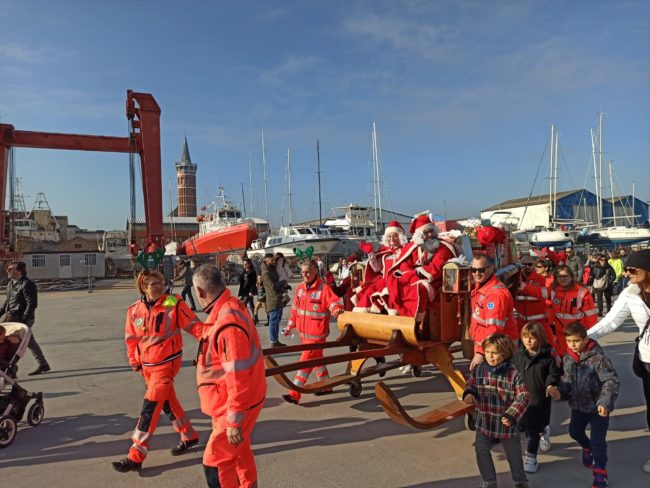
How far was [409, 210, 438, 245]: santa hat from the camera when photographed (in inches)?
220

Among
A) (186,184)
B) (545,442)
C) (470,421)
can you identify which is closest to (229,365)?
(470,421)

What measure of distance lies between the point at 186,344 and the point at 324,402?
178 inches

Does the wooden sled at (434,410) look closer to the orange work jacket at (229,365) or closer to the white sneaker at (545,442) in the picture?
the white sneaker at (545,442)

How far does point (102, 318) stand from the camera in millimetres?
13406

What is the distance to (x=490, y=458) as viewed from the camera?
3.32 metres

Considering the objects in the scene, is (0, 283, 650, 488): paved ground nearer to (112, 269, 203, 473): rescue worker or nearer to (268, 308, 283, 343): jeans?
(112, 269, 203, 473): rescue worker

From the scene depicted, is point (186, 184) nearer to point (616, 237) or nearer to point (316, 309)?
point (616, 237)

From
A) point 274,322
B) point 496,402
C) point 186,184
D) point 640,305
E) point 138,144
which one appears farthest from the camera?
point 186,184

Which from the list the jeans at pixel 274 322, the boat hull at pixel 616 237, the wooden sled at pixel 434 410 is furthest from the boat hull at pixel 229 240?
the wooden sled at pixel 434 410

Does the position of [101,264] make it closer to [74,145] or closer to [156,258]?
[74,145]

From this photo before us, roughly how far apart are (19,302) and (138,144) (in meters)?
16.7

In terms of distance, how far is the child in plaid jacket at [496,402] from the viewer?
3.24 meters

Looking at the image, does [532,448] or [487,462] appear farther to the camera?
[532,448]

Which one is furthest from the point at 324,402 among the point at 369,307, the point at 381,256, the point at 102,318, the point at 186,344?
the point at 102,318
